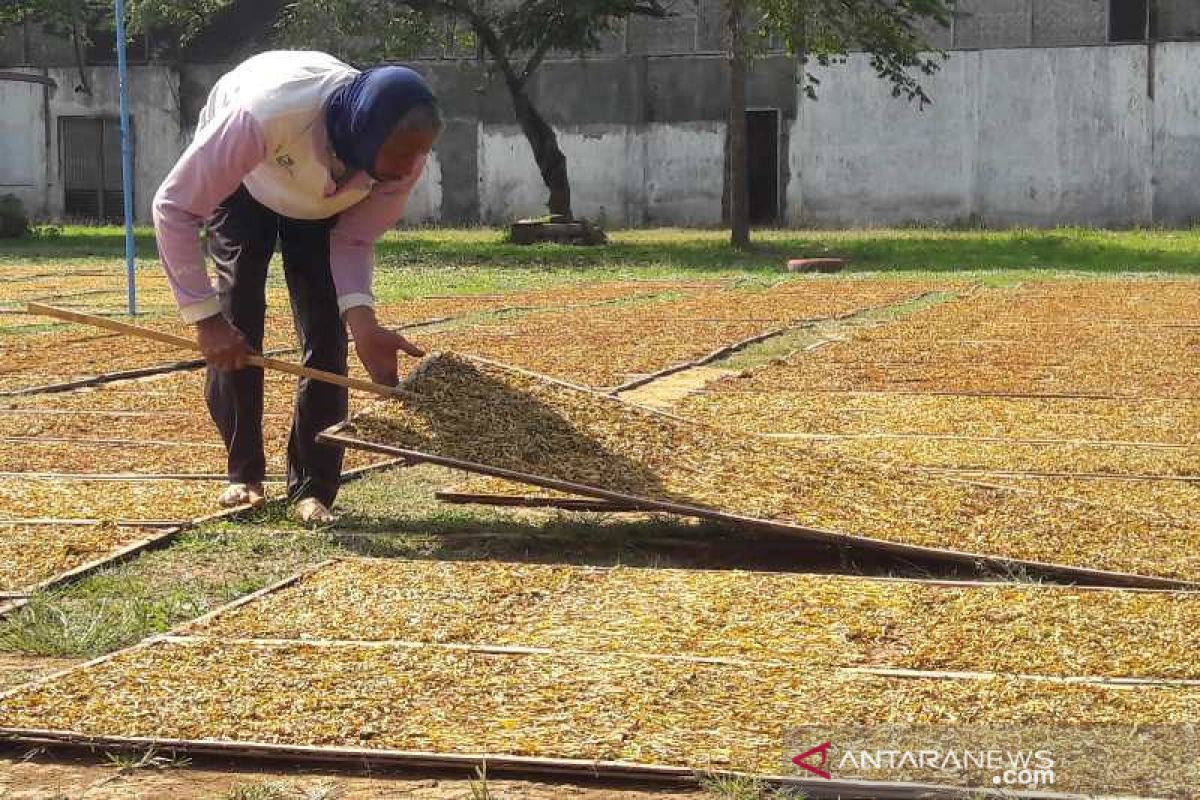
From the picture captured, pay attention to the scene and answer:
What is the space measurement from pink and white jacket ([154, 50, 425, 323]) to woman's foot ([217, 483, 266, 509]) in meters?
0.68

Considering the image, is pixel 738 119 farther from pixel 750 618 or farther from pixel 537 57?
pixel 750 618

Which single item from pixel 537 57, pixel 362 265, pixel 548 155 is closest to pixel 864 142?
pixel 548 155

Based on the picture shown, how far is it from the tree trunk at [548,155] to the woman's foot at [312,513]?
21.4 meters

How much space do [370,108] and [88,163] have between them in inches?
1195

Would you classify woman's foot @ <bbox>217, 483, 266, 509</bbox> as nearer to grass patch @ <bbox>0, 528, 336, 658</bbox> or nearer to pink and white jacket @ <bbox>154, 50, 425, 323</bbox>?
grass patch @ <bbox>0, 528, 336, 658</bbox>

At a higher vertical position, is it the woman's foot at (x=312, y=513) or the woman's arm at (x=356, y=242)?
the woman's arm at (x=356, y=242)

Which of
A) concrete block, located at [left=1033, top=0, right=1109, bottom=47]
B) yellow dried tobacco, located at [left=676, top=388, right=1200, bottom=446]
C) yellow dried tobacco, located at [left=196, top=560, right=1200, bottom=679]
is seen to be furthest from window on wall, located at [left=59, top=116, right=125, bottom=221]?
yellow dried tobacco, located at [left=196, top=560, right=1200, bottom=679]

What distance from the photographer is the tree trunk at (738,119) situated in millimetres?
21797

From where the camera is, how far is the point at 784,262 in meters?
21.7

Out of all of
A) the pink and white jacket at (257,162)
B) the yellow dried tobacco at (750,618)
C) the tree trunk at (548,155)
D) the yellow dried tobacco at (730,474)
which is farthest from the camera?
the tree trunk at (548,155)

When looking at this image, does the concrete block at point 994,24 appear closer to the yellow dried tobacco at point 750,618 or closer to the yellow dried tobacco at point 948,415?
the yellow dried tobacco at point 948,415

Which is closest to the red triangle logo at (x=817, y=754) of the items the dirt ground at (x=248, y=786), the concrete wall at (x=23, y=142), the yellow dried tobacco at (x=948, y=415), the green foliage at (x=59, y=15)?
the dirt ground at (x=248, y=786)

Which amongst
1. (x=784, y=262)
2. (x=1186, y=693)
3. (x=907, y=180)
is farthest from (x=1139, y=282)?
(x=1186, y=693)

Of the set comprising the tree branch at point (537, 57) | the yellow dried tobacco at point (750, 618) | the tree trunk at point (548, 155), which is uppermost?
the tree branch at point (537, 57)
